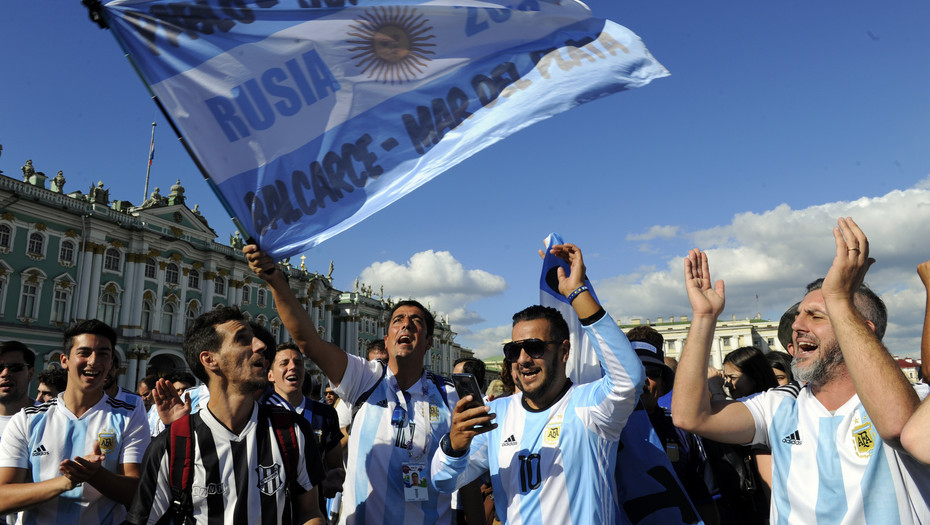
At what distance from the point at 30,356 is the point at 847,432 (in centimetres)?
657

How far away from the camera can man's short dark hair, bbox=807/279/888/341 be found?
2.66 metres

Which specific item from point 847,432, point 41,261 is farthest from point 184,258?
point 847,432

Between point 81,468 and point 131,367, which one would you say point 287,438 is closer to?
point 81,468

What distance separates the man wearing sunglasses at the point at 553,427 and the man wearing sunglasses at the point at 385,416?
487 mm

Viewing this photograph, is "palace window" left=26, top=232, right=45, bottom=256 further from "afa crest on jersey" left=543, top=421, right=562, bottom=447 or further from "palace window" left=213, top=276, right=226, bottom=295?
"afa crest on jersey" left=543, top=421, right=562, bottom=447

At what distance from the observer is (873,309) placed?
2676 mm

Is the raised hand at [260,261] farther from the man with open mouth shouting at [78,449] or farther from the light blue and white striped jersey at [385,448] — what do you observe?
the man with open mouth shouting at [78,449]

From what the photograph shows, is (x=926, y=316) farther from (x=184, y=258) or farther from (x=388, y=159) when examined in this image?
(x=184, y=258)

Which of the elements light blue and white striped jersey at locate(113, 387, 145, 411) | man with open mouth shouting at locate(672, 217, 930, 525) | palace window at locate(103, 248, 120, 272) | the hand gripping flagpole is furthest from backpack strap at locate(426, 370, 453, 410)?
palace window at locate(103, 248, 120, 272)

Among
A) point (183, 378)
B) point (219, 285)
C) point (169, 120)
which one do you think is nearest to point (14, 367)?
point (183, 378)

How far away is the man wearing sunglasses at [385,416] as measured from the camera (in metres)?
3.57

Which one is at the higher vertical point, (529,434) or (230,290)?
(230,290)

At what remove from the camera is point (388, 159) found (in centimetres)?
395

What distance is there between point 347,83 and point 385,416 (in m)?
2.18
